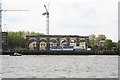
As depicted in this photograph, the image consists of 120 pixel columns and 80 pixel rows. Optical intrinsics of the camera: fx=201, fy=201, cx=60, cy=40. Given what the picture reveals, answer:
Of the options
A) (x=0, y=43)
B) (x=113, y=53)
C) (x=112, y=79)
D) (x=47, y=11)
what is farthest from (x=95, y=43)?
(x=112, y=79)

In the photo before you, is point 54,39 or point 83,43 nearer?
point 54,39

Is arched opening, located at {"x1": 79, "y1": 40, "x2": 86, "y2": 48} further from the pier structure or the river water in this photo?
the river water

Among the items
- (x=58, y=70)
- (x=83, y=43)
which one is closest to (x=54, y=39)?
(x=83, y=43)

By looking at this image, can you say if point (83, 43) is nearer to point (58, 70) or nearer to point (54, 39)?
point (54, 39)

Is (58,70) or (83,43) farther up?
(83,43)

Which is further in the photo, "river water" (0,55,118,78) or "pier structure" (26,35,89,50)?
"pier structure" (26,35,89,50)

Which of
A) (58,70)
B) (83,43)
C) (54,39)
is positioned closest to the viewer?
(58,70)

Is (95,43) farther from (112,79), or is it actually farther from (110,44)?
(112,79)

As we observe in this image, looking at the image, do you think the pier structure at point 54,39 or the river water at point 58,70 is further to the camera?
the pier structure at point 54,39

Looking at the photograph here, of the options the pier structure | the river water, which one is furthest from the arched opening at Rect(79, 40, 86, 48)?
the river water

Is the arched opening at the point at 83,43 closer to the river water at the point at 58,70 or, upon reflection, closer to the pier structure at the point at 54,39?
the pier structure at the point at 54,39

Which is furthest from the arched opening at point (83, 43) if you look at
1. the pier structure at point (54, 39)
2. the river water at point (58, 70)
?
the river water at point (58, 70)

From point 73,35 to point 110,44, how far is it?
48963 mm

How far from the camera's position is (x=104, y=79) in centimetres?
2764
